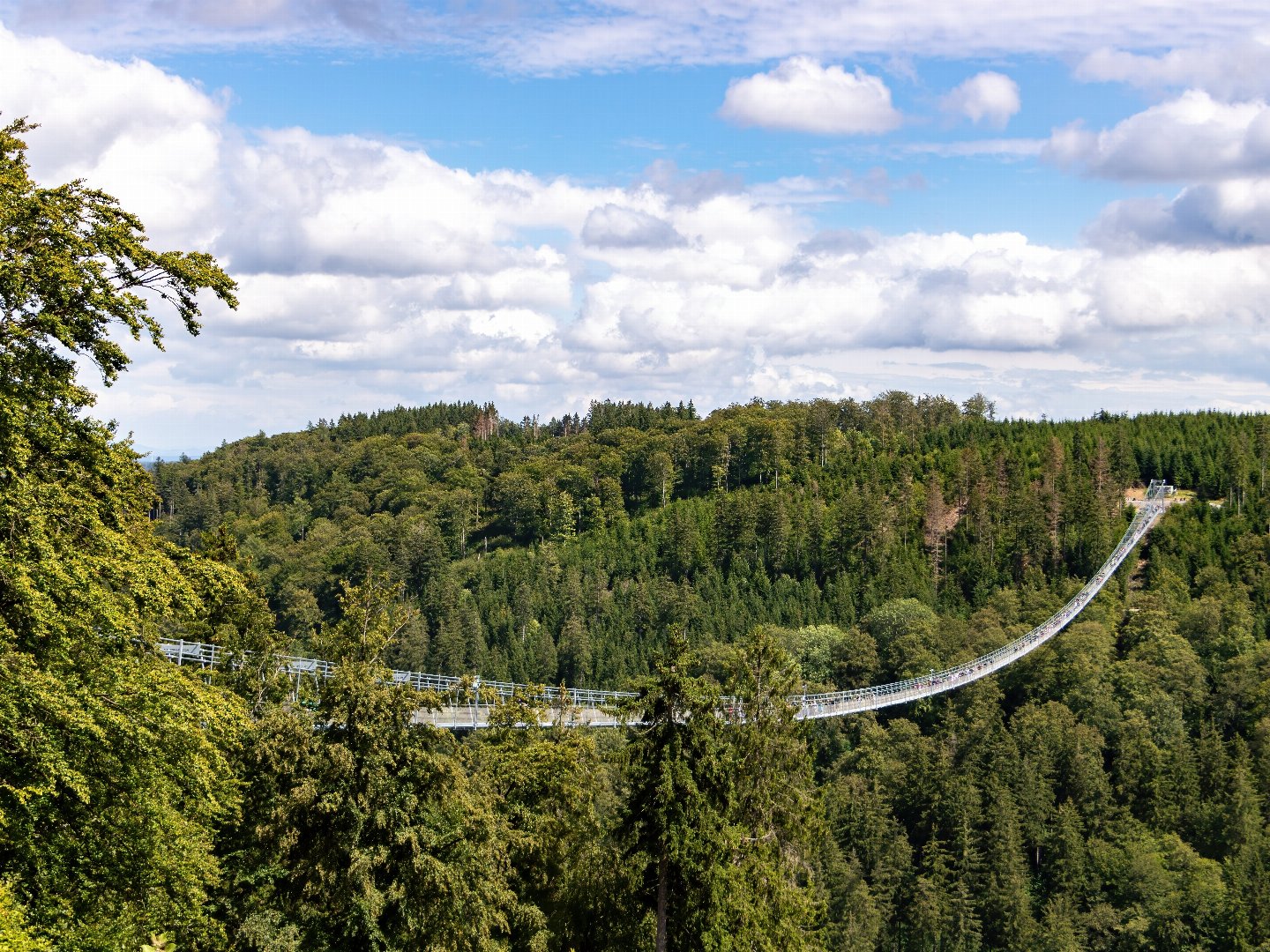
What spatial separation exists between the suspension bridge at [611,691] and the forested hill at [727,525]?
12.3 feet

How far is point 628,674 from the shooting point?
98.1m

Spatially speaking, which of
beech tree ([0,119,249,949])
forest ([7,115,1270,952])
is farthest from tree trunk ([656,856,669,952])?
beech tree ([0,119,249,949])

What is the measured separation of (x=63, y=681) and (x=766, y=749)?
59.6 feet

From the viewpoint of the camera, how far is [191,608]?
1506 centimetres

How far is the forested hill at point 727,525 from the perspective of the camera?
108 m

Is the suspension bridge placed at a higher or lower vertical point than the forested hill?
lower

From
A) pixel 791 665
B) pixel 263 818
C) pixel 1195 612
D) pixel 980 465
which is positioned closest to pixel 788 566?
pixel 980 465

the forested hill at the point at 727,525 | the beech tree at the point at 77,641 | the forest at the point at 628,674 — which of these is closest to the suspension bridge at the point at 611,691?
the forest at the point at 628,674

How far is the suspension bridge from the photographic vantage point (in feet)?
101

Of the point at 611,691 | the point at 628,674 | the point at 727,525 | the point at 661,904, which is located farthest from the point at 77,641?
the point at 727,525

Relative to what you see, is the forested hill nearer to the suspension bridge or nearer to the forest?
the forest

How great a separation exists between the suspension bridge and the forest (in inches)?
44.7

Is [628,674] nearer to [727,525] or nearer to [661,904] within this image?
[727,525]

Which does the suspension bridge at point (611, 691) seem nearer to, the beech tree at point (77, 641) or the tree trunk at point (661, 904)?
the tree trunk at point (661, 904)
